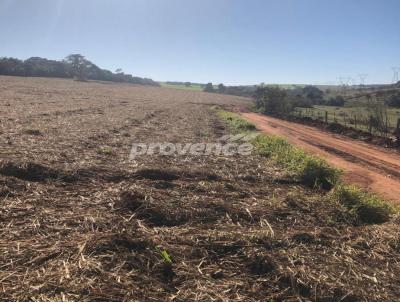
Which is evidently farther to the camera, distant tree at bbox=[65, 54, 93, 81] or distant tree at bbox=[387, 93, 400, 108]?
distant tree at bbox=[65, 54, 93, 81]

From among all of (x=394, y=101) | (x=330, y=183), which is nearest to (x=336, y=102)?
(x=394, y=101)

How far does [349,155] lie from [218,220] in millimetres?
14012

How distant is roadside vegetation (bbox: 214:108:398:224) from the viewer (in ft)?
25.2

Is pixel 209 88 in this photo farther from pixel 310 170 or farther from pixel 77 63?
pixel 310 170

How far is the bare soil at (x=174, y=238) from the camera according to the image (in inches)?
166

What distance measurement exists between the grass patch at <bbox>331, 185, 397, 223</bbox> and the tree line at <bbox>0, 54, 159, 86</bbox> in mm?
88094

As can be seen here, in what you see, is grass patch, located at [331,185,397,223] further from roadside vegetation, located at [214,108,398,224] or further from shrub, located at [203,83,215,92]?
shrub, located at [203,83,215,92]

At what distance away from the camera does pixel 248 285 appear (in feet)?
14.7

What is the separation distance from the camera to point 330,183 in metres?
10.0

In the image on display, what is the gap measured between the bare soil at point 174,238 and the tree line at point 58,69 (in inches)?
3398

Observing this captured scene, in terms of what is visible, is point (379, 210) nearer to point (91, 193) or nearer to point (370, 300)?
point (370, 300)

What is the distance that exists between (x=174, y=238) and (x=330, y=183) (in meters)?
5.86

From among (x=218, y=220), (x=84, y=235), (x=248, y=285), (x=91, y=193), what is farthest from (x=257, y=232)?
(x=91, y=193)

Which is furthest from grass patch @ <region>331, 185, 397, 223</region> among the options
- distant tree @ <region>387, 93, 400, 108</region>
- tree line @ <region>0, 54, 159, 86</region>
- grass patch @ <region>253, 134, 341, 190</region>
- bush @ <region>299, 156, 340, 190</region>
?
tree line @ <region>0, 54, 159, 86</region>
